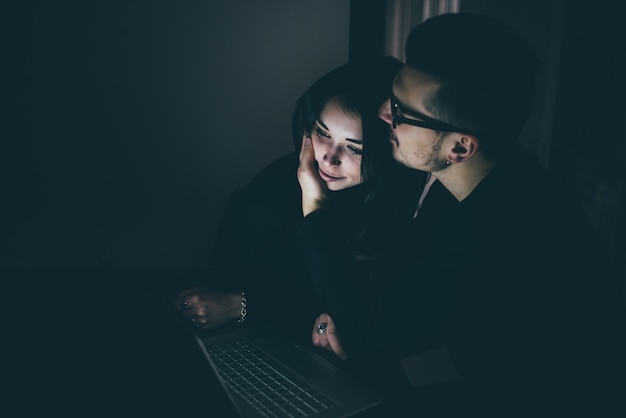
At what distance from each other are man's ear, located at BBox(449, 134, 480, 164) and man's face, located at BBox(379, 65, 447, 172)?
0.02m

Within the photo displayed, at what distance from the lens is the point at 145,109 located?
1688 mm

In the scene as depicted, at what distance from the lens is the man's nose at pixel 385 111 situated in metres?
1.04

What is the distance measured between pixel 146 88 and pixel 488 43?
49.7 inches

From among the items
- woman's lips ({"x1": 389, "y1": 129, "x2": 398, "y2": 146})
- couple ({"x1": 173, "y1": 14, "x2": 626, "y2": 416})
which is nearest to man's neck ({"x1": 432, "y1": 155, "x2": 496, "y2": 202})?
couple ({"x1": 173, "y1": 14, "x2": 626, "y2": 416})

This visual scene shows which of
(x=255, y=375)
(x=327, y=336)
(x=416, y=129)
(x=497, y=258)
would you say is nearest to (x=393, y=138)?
(x=416, y=129)

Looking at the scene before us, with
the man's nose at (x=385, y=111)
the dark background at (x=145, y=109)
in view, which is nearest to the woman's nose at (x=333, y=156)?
the man's nose at (x=385, y=111)

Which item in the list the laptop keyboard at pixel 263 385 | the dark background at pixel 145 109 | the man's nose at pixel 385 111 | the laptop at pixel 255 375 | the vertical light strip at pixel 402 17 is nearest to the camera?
the laptop at pixel 255 375

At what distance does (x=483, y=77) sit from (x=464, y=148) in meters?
0.13

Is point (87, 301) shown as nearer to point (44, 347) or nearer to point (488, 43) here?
point (44, 347)

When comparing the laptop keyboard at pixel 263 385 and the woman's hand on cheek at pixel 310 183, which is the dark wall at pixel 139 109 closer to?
the woman's hand on cheek at pixel 310 183

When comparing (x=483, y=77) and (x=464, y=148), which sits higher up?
(x=483, y=77)

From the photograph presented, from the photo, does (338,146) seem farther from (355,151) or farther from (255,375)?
(255,375)

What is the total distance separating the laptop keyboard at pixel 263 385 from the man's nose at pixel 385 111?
1.89ft

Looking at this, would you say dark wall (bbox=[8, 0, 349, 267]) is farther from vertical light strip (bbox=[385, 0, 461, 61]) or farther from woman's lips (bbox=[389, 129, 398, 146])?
woman's lips (bbox=[389, 129, 398, 146])
